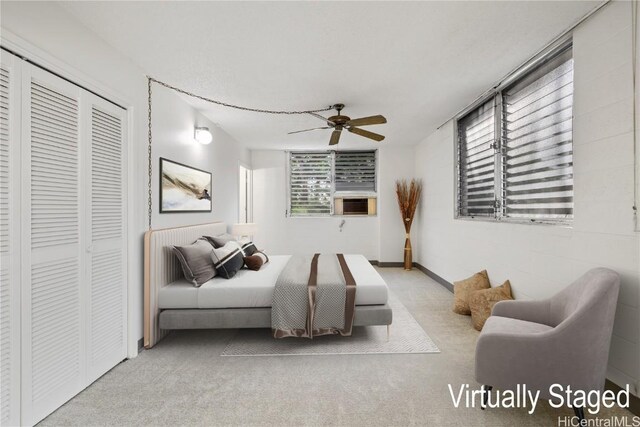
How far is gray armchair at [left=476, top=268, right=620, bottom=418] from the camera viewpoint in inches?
63.1

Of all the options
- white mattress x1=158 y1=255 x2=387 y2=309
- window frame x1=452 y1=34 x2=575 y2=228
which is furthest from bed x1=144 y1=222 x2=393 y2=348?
window frame x1=452 y1=34 x2=575 y2=228

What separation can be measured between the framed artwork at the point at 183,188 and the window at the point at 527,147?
11.4 ft

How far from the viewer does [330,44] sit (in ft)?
7.48

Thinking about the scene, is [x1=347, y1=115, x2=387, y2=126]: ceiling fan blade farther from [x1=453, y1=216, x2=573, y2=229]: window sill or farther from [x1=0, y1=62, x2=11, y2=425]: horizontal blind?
[x1=0, y1=62, x2=11, y2=425]: horizontal blind

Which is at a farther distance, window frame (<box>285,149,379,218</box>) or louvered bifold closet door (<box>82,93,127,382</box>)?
window frame (<box>285,149,379,218</box>)

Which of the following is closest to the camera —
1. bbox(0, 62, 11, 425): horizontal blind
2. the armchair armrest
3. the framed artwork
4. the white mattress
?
bbox(0, 62, 11, 425): horizontal blind

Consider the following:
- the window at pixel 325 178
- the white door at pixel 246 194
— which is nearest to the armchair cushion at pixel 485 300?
the window at pixel 325 178

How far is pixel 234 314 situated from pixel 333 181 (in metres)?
4.25

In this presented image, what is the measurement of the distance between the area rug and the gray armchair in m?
0.85

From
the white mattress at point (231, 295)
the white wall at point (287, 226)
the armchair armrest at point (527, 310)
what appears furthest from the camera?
the white wall at point (287, 226)

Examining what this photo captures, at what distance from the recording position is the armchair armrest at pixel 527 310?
2.05 meters

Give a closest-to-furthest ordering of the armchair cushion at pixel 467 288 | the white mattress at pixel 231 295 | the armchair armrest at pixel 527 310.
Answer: the armchair armrest at pixel 527 310
the white mattress at pixel 231 295
the armchair cushion at pixel 467 288

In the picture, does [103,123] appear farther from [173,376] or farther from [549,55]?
[549,55]

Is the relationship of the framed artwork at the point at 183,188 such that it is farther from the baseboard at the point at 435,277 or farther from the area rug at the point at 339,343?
the baseboard at the point at 435,277
